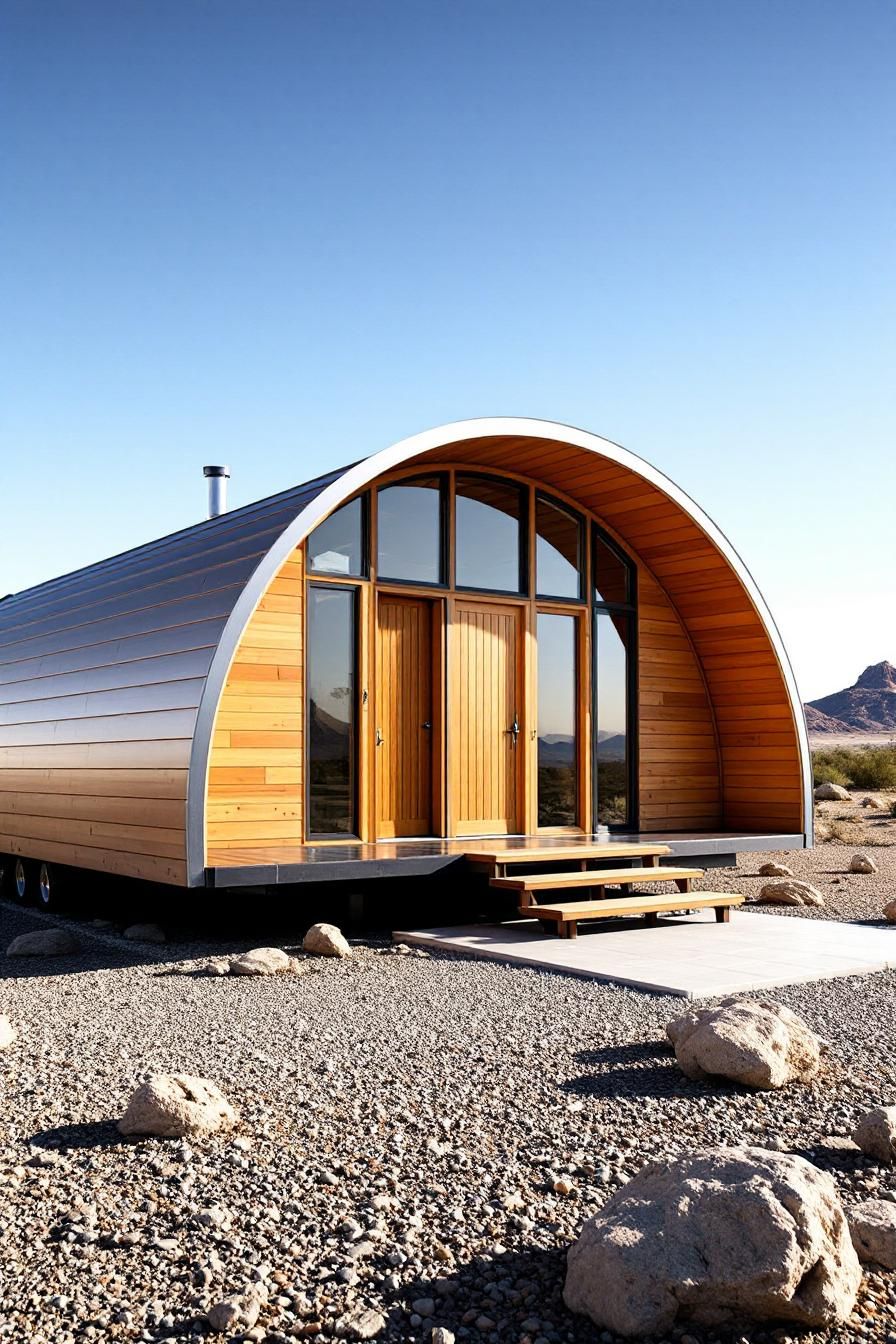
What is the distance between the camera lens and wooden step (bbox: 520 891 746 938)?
328 inches

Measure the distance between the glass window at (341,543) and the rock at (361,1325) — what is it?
7.17 m

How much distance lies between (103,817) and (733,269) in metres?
7.73

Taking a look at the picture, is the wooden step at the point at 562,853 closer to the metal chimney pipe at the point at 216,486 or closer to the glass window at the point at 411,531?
the glass window at the point at 411,531

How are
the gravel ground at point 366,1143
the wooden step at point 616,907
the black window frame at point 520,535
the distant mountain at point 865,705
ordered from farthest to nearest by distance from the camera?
the distant mountain at point 865,705 → the black window frame at point 520,535 → the wooden step at point 616,907 → the gravel ground at point 366,1143

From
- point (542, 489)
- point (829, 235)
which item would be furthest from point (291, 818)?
point (829, 235)

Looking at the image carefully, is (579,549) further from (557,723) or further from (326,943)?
(326,943)

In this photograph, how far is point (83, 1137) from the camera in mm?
3990

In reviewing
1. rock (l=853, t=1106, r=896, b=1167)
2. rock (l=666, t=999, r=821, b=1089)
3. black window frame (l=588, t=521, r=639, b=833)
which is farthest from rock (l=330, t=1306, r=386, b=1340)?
Answer: black window frame (l=588, t=521, r=639, b=833)

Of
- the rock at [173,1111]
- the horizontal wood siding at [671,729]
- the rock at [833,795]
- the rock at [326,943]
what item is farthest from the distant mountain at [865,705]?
the rock at [173,1111]

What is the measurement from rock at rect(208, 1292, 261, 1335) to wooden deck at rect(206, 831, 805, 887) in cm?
496

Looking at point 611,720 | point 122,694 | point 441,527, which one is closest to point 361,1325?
point 122,694

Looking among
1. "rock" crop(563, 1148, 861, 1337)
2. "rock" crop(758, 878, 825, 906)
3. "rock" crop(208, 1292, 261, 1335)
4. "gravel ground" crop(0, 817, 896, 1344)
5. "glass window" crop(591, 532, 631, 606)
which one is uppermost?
"glass window" crop(591, 532, 631, 606)

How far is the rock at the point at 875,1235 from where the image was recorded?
294 cm

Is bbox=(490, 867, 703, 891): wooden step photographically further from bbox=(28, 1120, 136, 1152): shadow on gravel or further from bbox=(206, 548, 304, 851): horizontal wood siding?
bbox=(28, 1120, 136, 1152): shadow on gravel
